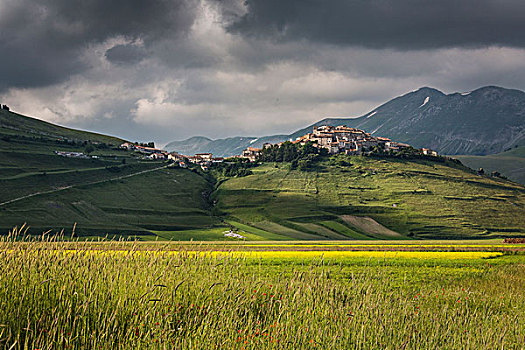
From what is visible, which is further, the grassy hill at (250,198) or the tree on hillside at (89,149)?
the tree on hillside at (89,149)

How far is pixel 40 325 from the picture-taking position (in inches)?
315

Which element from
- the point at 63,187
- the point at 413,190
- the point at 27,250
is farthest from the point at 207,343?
the point at 413,190

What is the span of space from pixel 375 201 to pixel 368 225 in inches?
781

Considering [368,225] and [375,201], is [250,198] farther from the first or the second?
[375,201]

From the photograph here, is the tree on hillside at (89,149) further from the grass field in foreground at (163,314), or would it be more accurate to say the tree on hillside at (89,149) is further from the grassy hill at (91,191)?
the grass field in foreground at (163,314)

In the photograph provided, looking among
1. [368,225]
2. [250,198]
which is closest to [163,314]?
[368,225]

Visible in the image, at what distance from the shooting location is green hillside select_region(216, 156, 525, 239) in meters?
123

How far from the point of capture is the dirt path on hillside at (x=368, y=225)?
11975 centimetres

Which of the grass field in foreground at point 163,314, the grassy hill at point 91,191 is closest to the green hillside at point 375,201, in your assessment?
the grassy hill at point 91,191

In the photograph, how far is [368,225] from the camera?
125750 millimetres

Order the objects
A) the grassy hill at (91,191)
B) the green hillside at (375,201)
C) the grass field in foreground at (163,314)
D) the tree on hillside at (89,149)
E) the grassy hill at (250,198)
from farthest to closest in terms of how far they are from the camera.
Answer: the tree on hillside at (89,149) < the green hillside at (375,201) < the grassy hill at (250,198) < the grassy hill at (91,191) < the grass field in foreground at (163,314)

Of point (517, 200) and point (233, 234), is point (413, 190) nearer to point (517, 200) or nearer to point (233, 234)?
point (517, 200)

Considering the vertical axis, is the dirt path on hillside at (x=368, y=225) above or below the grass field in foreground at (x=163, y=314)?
below

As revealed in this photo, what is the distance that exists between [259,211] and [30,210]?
6351cm
